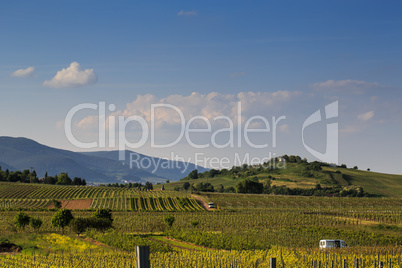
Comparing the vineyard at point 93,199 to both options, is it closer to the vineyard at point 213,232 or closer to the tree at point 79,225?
the vineyard at point 213,232

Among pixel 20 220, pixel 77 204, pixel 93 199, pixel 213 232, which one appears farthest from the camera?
pixel 93 199

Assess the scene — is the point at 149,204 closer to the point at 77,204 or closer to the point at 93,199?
the point at 93,199

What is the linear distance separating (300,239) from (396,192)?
139682mm

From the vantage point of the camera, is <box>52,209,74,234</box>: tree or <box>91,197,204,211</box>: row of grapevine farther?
<box>91,197,204,211</box>: row of grapevine

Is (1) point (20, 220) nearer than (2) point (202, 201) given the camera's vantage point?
Yes

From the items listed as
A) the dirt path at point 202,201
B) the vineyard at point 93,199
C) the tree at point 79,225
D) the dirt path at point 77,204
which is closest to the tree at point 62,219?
the tree at point 79,225

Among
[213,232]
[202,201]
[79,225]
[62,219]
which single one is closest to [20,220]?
[62,219]

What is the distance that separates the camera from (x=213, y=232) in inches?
2702

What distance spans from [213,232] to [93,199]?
235ft

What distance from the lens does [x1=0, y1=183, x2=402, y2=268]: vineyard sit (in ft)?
107

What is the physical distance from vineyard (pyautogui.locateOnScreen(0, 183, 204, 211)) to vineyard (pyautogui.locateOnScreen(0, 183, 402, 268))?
0.86 feet

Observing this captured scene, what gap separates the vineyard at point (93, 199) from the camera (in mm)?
119062

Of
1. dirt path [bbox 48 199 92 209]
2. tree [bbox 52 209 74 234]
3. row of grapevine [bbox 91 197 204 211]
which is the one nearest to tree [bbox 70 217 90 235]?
tree [bbox 52 209 74 234]

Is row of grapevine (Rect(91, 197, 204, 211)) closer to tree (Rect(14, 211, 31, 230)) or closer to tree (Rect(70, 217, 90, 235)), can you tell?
tree (Rect(14, 211, 31, 230))
